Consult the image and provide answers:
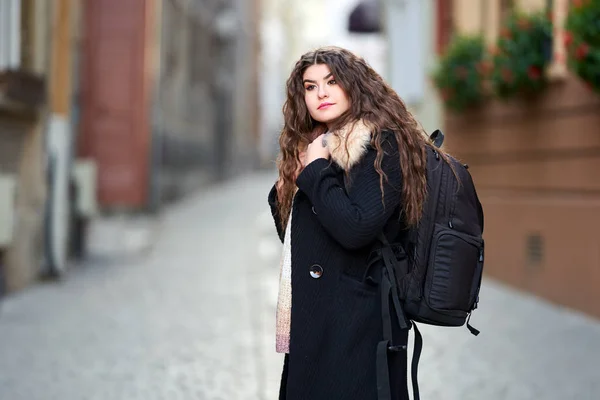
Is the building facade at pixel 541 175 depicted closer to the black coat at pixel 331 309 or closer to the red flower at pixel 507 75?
the red flower at pixel 507 75

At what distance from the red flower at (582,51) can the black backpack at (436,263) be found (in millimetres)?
4412

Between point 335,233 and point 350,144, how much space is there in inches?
9.3

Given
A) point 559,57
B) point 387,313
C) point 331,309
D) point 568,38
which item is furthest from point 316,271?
point 559,57

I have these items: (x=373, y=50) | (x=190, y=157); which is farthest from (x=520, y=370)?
(x=373, y=50)

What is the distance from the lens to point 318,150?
2496mm

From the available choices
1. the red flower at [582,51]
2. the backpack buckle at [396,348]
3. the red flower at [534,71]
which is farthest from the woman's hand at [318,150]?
the red flower at [534,71]

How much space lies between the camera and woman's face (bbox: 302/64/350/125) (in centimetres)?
249

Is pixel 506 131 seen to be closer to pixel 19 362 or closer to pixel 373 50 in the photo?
pixel 19 362

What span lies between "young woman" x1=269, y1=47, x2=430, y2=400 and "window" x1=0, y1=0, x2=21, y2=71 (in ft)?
19.7

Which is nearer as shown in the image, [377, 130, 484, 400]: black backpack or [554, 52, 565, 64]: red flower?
[377, 130, 484, 400]: black backpack

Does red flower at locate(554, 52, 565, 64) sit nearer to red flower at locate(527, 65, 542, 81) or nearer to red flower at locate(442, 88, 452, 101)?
red flower at locate(527, 65, 542, 81)

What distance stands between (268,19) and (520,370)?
4946 cm

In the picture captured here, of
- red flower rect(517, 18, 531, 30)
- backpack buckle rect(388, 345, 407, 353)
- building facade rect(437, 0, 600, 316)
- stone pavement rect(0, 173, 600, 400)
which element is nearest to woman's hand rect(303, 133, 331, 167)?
backpack buckle rect(388, 345, 407, 353)

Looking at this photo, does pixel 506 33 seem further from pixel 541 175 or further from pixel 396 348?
pixel 396 348
